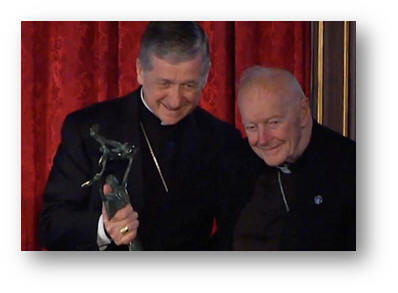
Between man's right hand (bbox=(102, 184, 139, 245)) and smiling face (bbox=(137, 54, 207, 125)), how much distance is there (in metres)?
0.34

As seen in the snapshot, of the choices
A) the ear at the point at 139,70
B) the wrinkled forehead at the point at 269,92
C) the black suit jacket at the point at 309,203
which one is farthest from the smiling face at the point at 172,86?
the black suit jacket at the point at 309,203

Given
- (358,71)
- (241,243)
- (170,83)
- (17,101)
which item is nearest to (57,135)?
(17,101)

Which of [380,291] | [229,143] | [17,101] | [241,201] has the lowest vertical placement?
[380,291]

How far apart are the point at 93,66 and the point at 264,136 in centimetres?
66

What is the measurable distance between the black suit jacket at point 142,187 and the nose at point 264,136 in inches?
3.2

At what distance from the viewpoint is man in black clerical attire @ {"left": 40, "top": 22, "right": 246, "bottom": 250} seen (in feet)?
7.27

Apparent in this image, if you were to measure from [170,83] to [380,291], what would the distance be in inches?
42.8

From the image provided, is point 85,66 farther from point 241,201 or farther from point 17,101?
point 241,201

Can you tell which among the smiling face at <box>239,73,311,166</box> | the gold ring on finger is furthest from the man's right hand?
the smiling face at <box>239,73,311,166</box>

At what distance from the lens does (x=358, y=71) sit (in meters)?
2.28

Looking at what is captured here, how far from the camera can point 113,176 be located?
2.22 meters

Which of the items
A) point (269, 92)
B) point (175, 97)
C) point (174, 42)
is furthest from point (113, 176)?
point (269, 92)

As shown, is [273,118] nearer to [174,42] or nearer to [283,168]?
[283,168]

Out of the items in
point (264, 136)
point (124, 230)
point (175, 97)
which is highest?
point (175, 97)
